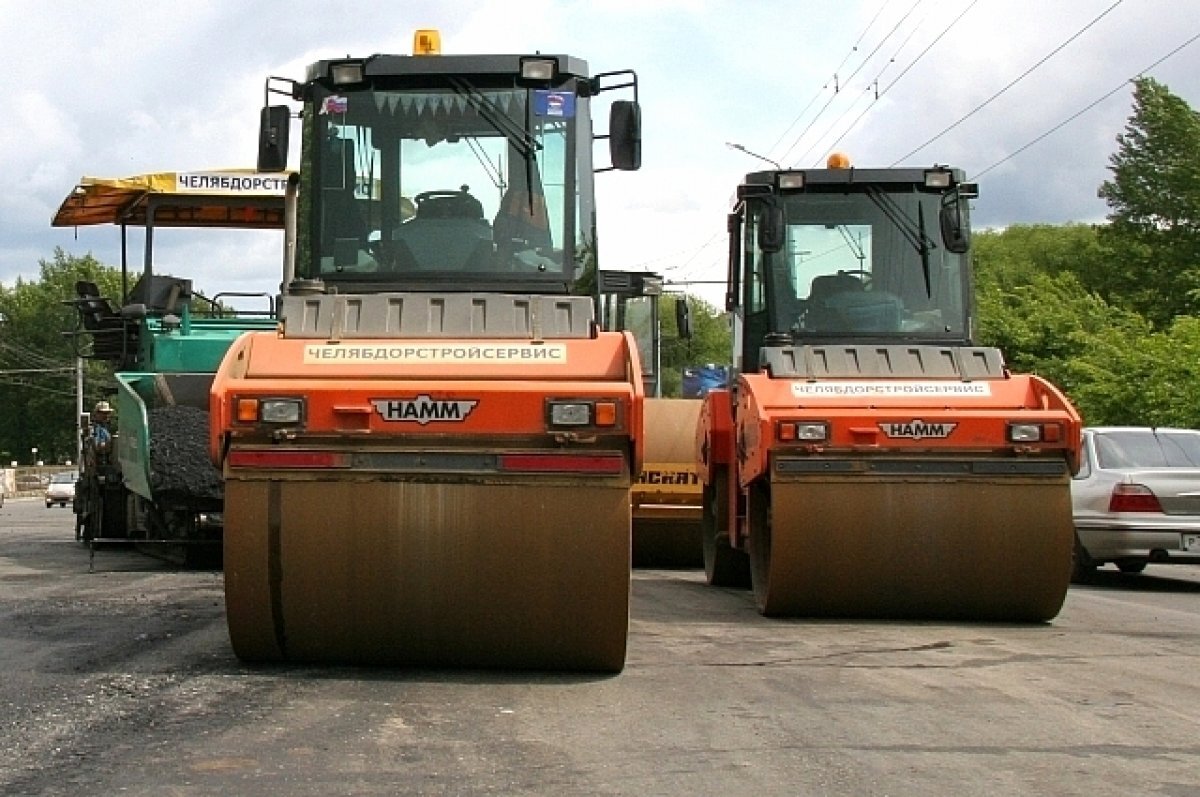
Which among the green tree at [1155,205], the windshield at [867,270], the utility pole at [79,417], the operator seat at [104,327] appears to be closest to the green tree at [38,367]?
the utility pole at [79,417]

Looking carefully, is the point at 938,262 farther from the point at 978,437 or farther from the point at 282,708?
the point at 282,708

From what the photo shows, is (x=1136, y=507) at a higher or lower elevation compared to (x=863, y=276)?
lower

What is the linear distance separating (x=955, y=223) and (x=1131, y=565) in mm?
5335

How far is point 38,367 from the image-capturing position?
109875 mm

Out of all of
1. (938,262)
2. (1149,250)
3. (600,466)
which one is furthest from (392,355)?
(1149,250)

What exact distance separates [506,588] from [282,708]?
3.63ft

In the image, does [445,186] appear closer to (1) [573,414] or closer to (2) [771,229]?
(1) [573,414]

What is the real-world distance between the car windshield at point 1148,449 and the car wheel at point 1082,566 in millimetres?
754

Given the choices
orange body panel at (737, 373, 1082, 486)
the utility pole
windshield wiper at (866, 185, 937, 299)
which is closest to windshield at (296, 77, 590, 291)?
orange body panel at (737, 373, 1082, 486)

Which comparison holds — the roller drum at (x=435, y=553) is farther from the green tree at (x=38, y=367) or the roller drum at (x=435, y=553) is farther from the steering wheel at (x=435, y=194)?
the green tree at (x=38, y=367)

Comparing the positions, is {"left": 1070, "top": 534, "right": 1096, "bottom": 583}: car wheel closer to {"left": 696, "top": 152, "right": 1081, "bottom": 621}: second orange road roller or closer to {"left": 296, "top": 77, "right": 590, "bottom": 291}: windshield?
{"left": 696, "top": 152, "right": 1081, "bottom": 621}: second orange road roller

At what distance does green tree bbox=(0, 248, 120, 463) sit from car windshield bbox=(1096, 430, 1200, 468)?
9865 cm

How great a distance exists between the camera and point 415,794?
5.36 metres

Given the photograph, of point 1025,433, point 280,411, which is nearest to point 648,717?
point 280,411
